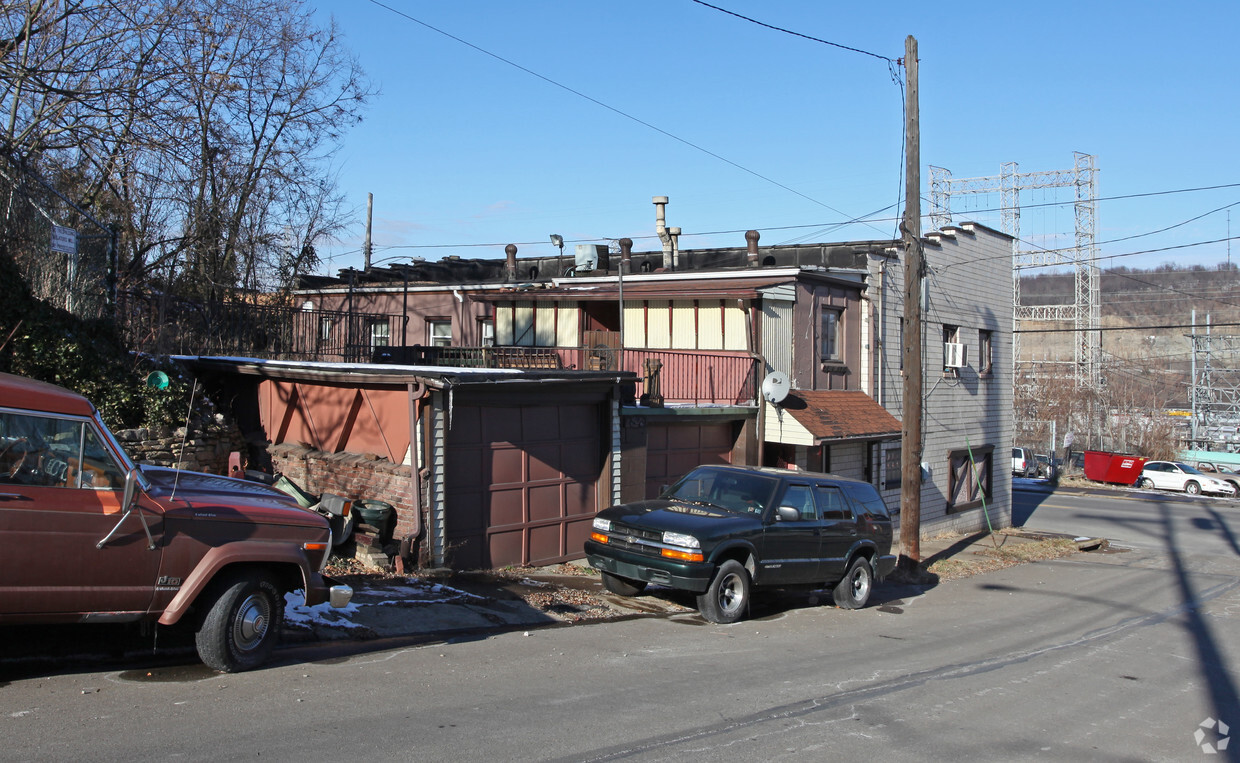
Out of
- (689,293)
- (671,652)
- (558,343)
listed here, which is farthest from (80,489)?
(558,343)

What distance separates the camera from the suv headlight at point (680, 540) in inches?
426

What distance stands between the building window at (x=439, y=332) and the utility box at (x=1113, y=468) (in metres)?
40.2

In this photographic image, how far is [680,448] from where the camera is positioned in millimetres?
17656

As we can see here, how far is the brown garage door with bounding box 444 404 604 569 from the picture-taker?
1291 centimetres

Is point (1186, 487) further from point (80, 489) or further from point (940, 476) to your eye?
point (80, 489)

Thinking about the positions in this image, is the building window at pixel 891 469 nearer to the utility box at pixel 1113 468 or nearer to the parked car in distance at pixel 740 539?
the parked car in distance at pixel 740 539

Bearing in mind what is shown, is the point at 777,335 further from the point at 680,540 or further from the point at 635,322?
the point at 680,540

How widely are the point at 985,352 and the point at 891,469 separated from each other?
7121 mm

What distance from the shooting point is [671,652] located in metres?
9.26

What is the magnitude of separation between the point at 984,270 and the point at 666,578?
2025 centimetres

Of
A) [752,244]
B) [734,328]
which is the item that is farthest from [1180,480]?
[734,328]

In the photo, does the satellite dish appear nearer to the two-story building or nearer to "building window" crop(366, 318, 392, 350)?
the two-story building

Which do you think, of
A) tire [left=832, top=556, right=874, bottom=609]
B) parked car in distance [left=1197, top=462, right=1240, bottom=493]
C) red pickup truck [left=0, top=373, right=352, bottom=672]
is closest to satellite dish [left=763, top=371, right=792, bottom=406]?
tire [left=832, top=556, right=874, bottom=609]

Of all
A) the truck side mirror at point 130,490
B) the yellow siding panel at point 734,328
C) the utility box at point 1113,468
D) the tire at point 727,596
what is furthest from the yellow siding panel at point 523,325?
the utility box at point 1113,468
